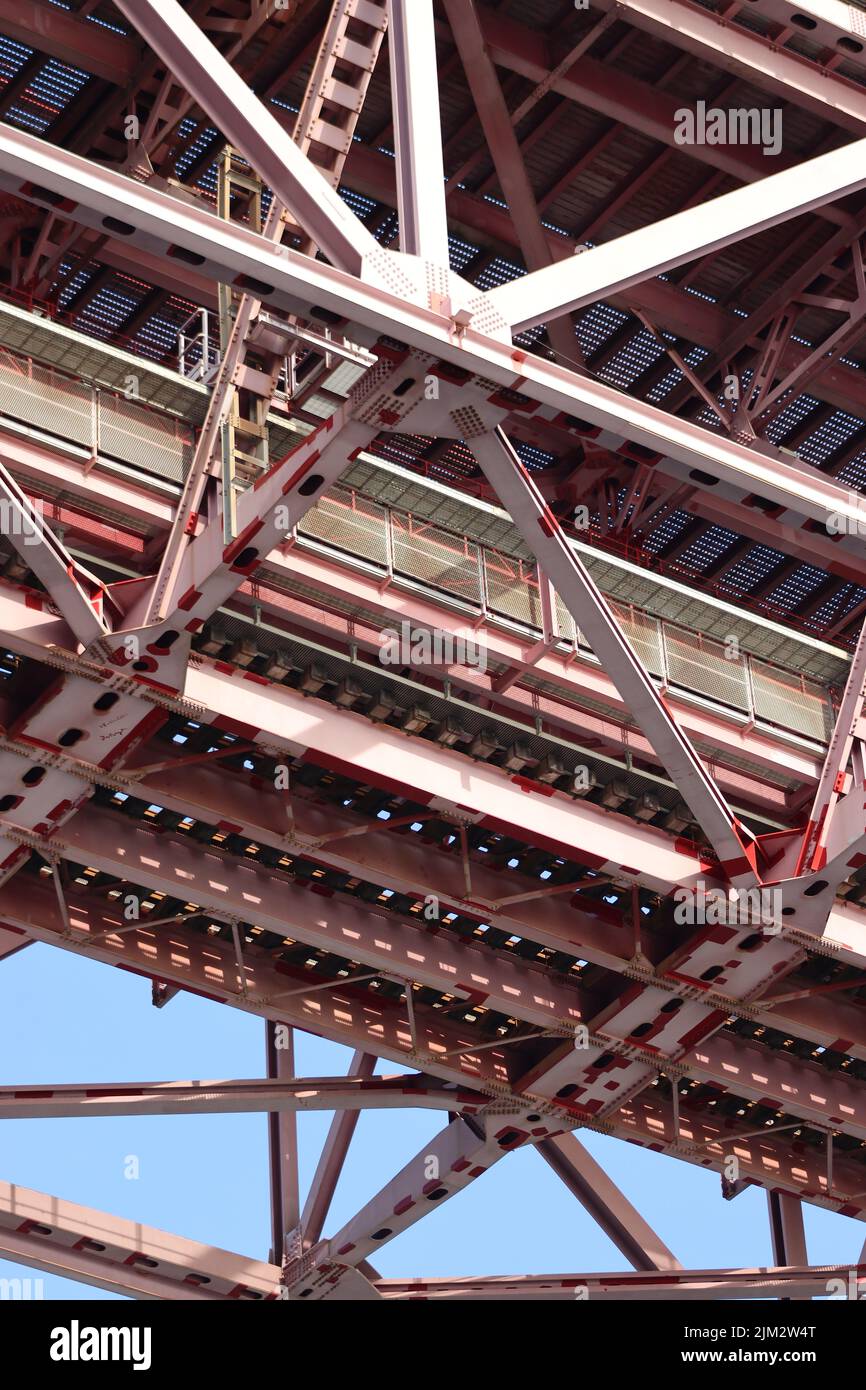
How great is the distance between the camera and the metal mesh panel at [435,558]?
26.7m

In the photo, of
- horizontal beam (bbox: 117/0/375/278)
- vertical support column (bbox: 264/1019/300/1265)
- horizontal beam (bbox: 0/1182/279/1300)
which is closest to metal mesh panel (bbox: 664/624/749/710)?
horizontal beam (bbox: 117/0/375/278)

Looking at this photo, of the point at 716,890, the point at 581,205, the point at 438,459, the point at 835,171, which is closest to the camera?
the point at 835,171

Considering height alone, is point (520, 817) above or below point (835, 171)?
below

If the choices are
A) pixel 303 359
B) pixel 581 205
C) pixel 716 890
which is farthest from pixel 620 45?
pixel 716 890

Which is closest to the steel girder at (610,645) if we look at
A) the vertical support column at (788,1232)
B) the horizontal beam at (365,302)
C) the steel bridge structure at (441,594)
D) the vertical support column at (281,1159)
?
the steel bridge structure at (441,594)

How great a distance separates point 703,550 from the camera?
37375 mm

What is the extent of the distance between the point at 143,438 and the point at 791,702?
7.94 m

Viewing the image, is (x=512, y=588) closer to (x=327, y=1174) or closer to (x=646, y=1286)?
(x=327, y=1174)

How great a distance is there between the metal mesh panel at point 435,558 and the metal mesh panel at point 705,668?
2585 millimetres

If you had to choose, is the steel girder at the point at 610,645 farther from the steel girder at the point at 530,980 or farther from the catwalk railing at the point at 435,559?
the steel girder at the point at 530,980

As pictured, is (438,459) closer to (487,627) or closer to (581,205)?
(581,205)

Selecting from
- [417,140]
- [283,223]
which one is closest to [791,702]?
[283,223]

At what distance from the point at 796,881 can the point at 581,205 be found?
10417 millimetres

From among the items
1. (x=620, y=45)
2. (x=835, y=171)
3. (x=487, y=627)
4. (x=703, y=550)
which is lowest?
(x=487, y=627)
